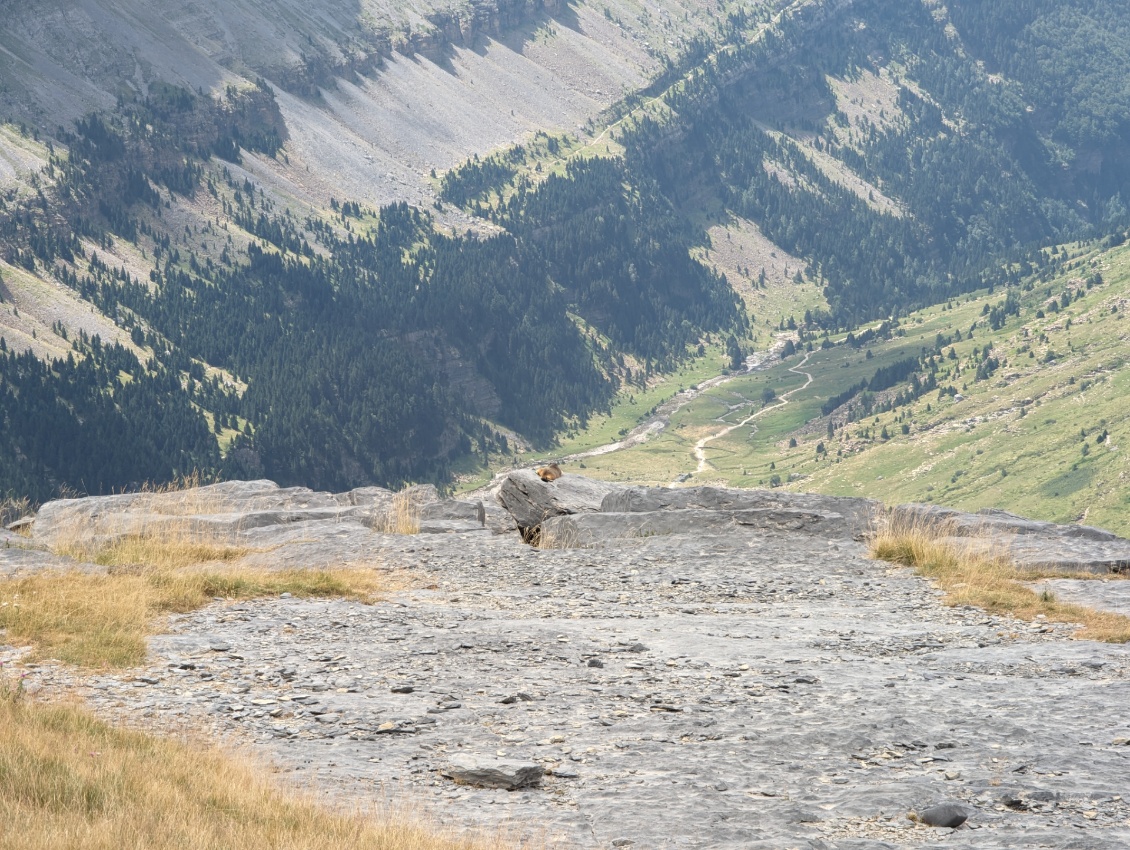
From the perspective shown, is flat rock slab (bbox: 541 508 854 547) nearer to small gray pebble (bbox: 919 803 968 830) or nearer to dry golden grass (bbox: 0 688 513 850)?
dry golden grass (bbox: 0 688 513 850)

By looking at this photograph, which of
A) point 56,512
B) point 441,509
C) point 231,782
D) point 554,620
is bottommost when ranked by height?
point 56,512

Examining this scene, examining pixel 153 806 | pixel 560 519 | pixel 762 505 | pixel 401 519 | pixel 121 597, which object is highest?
pixel 153 806

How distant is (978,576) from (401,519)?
17827 millimetres

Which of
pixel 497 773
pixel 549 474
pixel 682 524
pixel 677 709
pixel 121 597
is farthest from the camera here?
pixel 549 474

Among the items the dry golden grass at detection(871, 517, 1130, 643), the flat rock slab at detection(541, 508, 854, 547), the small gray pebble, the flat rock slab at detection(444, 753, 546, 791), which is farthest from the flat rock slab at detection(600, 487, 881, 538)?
the small gray pebble

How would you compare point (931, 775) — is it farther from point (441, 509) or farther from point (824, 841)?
point (441, 509)

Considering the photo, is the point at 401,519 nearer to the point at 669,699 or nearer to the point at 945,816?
the point at 669,699

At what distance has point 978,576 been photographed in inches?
1127

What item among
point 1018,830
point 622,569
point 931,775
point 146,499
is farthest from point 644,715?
point 146,499

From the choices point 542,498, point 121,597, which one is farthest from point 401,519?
point 121,597

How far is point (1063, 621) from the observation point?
971 inches

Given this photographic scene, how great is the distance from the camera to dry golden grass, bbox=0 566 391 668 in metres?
20.2

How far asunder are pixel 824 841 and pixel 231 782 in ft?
21.8

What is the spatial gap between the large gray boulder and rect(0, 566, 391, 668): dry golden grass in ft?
30.5
